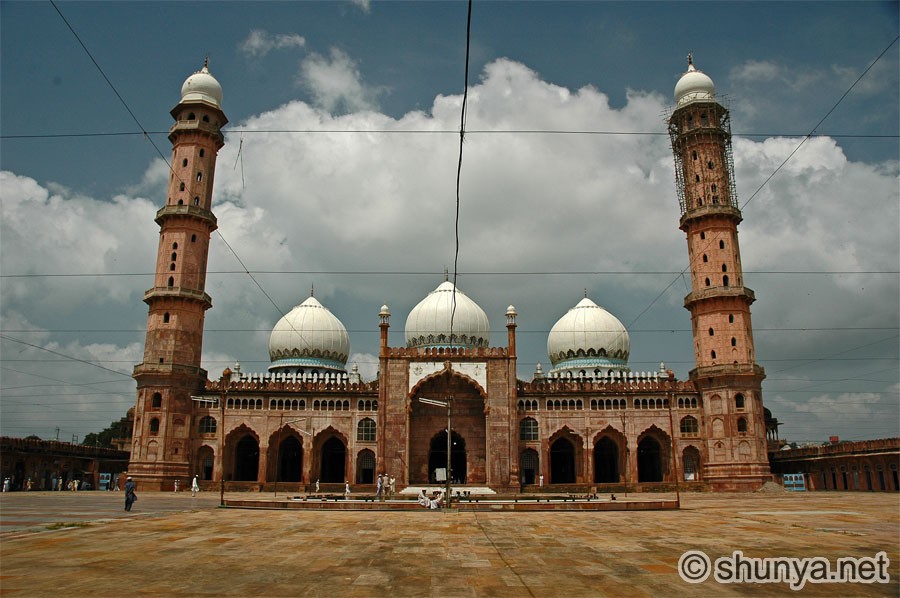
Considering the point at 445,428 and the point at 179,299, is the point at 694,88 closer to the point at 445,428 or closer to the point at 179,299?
the point at 445,428

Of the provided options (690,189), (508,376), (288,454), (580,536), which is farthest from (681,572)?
(288,454)

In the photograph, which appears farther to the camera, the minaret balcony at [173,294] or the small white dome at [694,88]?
the small white dome at [694,88]

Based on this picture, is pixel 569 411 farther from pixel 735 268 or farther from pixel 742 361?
pixel 735 268

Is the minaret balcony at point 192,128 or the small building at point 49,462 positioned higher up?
the minaret balcony at point 192,128

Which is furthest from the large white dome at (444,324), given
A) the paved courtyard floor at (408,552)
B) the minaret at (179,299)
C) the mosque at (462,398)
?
the paved courtyard floor at (408,552)

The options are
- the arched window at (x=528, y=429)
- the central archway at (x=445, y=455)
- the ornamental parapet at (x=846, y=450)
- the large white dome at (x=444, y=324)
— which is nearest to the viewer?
the ornamental parapet at (x=846, y=450)

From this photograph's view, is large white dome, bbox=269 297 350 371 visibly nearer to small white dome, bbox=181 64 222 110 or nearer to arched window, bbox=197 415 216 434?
arched window, bbox=197 415 216 434

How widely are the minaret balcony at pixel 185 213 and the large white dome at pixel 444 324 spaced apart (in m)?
17.9

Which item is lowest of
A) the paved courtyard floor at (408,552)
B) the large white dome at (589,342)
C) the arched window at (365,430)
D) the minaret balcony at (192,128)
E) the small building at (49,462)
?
the paved courtyard floor at (408,552)

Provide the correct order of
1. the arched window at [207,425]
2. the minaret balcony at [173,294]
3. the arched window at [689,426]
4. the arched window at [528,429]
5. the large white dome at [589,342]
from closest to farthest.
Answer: the minaret balcony at [173,294] → the arched window at [207,425] → the arched window at [689,426] → the arched window at [528,429] → the large white dome at [589,342]

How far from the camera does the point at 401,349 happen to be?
47.9 meters

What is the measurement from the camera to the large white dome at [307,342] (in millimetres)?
56688

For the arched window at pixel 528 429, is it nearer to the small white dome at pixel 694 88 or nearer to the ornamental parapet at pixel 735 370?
the ornamental parapet at pixel 735 370

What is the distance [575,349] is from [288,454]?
25781 millimetres
